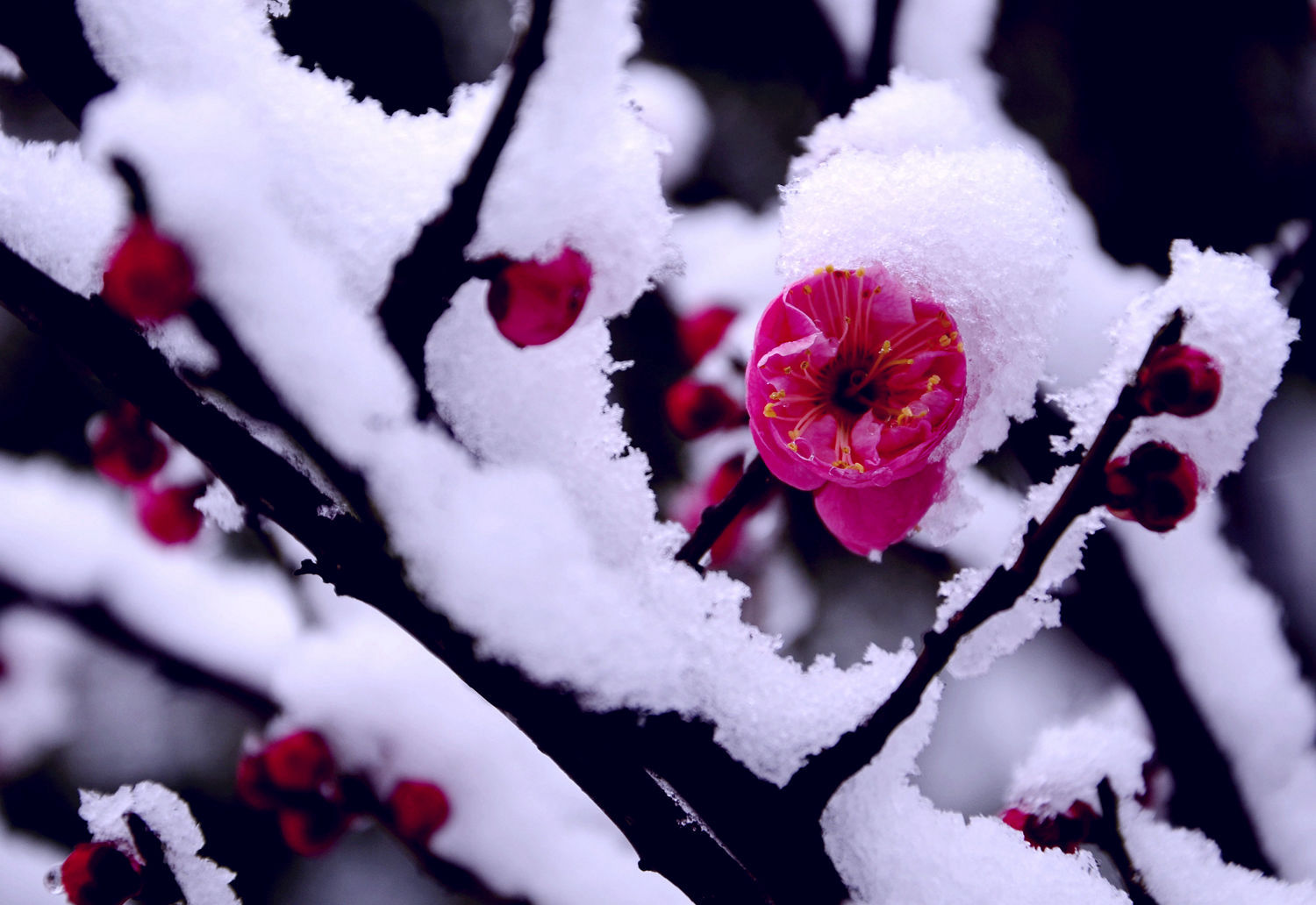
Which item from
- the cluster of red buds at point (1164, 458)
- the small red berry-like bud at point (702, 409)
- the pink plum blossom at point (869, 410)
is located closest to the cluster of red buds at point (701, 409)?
the small red berry-like bud at point (702, 409)

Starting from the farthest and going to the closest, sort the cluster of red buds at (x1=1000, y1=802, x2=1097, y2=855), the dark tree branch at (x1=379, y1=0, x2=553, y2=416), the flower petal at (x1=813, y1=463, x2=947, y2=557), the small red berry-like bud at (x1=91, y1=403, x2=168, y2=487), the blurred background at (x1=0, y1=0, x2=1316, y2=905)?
1. the blurred background at (x1=0, y1=0, x2=1316, y2=905)
2. the small red berry-like bud at (x1=91, y1=403, x2=168, y2=487)
3. the cluster of red buds at (x1=1000, y1=802, x2=1097, y2=855)
4. the flower petal at (x1=813, y1=463, x2=947, y2=557)
5. the dark tree branch at (x1=379, y1=0, x2=553, y2=416)

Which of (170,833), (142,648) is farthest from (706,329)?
(142,648)

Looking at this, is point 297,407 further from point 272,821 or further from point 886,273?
point 272,821

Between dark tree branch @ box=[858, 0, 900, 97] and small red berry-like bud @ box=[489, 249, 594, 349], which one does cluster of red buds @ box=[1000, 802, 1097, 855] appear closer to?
small red berry-like bud @ box=[489, 249, 594, 349]

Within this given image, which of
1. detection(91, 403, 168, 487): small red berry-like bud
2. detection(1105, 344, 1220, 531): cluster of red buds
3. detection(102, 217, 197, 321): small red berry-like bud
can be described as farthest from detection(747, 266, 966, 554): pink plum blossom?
detection(91, 403, 168, 487): small red berry-like bud

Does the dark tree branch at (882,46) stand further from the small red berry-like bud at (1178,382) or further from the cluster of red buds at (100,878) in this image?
the cluster of red buds at (100,878)
